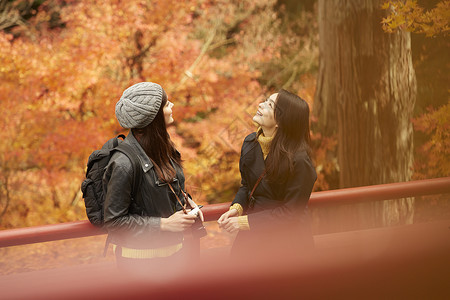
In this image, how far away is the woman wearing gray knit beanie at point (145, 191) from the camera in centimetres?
172

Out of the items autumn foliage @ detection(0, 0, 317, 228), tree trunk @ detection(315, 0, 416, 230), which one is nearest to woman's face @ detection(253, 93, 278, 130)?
tree trunk @ detection(315, 0, 416, 230)

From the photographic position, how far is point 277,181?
2109 millimetres

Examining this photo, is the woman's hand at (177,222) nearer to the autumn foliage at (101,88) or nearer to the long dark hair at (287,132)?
the long dark hair at (287,132)

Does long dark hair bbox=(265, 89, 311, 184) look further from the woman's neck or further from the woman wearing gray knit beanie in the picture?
the woman wearing gray knit beanie

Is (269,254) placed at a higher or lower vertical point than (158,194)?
lower

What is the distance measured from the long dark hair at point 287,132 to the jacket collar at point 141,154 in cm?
63

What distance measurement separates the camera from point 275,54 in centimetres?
802

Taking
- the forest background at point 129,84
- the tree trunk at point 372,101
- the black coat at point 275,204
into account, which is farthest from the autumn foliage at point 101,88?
the black coat at point 275,204

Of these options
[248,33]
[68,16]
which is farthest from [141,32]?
[248,33]

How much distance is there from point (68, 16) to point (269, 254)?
5.93m

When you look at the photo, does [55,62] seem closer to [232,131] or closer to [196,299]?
[232,131]

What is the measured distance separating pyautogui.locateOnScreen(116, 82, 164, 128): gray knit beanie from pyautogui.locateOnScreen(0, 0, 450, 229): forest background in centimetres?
433

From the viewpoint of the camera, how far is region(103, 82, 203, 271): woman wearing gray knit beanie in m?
1.72

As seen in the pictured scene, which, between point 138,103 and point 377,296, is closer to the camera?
point 138,103
